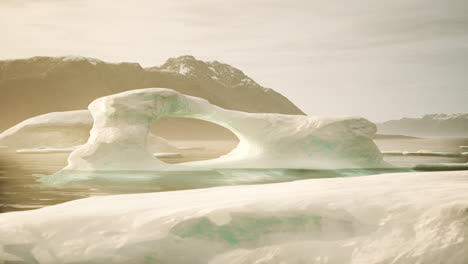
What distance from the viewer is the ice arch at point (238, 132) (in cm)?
1456

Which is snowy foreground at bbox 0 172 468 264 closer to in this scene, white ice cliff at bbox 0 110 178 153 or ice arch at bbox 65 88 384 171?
ice arch at bbox 65 88 384 171

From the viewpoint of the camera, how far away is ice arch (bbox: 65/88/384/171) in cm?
1456

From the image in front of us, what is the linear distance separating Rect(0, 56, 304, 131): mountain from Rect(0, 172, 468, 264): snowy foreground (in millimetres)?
104897

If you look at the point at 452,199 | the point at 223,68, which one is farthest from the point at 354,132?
the point at 223,68

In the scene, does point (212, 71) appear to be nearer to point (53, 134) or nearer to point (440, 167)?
point (53, 134)

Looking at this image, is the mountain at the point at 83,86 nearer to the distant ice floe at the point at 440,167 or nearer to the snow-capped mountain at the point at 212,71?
the snow-capped mountain at the point at 212,71

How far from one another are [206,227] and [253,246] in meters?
0.34

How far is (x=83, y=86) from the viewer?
111 metres

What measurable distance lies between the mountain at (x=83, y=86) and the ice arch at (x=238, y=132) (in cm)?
9300

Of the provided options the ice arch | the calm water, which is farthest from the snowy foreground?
the ice arch

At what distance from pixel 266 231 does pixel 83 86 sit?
372 feet

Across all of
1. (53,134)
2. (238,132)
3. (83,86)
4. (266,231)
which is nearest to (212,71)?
(83,86)

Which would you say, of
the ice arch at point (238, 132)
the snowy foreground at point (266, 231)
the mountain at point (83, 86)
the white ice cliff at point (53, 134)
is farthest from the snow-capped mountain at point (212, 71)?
the snowy foreground at point (266, 231)

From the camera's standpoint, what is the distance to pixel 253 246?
10.1 ft
